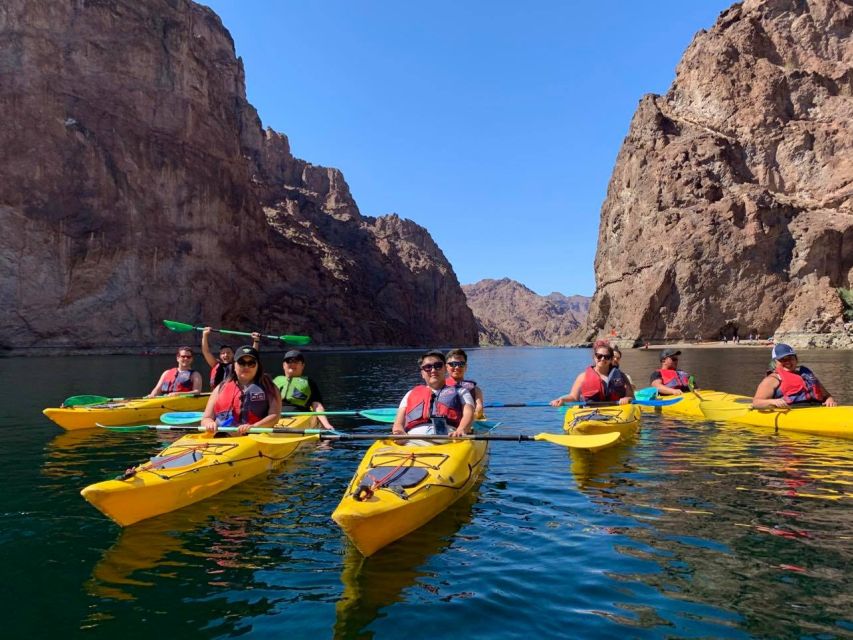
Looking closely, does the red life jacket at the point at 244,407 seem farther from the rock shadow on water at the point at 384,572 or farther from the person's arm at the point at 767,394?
the person's arm at the point at 767,394

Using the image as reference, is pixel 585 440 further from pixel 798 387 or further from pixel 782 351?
pixel 798 387

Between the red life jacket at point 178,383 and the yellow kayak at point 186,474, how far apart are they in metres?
7.90

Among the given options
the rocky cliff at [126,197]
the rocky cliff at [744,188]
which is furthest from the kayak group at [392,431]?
Answer: the rocky cliff at [744,188]

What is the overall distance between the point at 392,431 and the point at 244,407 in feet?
8.50

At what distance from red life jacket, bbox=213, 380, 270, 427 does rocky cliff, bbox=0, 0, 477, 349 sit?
2461 inches

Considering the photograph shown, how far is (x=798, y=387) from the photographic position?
40.9 ft

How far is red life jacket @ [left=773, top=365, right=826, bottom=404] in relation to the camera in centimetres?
1236

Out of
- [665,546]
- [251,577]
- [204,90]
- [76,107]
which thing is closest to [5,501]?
[251,577]

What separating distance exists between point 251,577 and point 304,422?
5622 millimetres

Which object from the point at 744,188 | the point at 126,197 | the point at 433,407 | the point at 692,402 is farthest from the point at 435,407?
the point at 744,188

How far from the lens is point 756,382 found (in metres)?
25.4

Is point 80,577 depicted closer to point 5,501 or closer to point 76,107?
point 5,501

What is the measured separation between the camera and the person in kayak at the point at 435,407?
8.44 meters

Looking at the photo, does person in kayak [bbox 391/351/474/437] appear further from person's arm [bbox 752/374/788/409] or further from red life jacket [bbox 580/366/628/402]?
person's arm [bbox 752/374/788/409]
